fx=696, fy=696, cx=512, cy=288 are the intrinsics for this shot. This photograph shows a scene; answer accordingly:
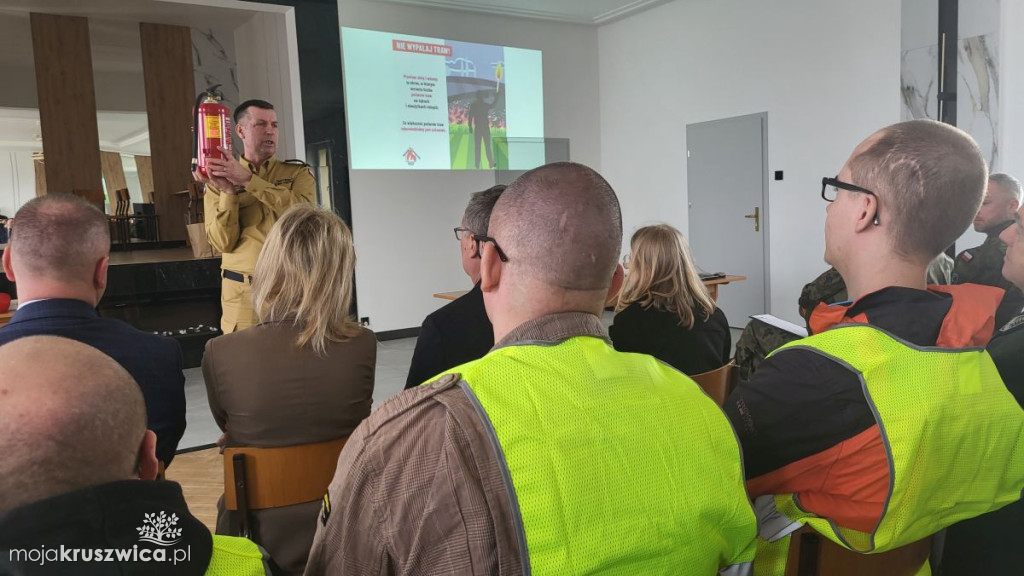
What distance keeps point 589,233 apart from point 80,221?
150 centimetres

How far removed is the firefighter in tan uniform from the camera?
10.2 ft

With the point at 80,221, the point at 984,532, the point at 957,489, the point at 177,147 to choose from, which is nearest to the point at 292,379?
the point at 80,221

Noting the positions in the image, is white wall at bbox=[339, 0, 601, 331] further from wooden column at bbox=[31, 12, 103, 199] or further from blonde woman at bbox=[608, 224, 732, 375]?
blonde woman at bbox=[608, 224, 732, 375]

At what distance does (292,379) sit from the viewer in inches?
73.0

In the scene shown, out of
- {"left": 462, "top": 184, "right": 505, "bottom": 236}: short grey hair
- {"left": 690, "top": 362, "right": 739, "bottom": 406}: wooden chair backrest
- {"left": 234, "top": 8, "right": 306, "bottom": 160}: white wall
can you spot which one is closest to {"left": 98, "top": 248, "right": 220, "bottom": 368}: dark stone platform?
{"left": 234, "top": 8, "right": 306, "bottom": 160}: white wall

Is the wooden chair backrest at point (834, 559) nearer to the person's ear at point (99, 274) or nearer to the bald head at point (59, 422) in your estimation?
the bald head at point (59, 422)

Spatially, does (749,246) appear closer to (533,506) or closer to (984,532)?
(984,532)

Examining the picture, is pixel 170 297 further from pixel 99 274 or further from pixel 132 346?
pixel 132 346

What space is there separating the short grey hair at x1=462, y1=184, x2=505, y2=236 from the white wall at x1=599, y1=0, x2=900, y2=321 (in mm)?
4999

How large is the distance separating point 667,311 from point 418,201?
5.30 meters

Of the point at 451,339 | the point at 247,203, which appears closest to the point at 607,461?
the point at 451,339

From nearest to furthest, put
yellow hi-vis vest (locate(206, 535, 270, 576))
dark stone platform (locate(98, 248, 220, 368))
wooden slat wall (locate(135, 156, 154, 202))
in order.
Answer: yellow hi-vis vest (locate(206, 535, 270, 576)), dark stone platform (locate(98, 248, 220, 368)), wooden slat wall (locate(135, 156, 154, 202))

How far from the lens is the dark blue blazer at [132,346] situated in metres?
1.70

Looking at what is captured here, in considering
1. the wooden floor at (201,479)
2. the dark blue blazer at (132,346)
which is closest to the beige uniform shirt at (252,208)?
the wooden floor at (201,479)
